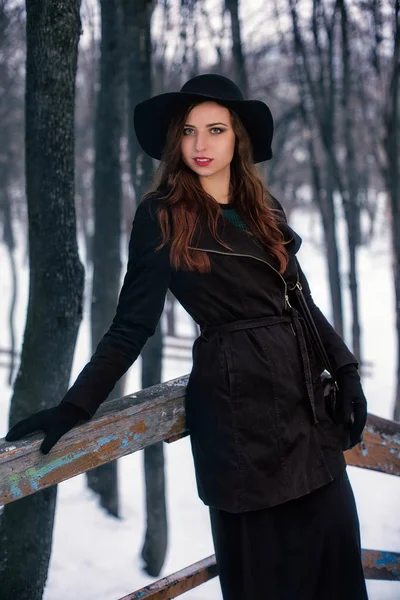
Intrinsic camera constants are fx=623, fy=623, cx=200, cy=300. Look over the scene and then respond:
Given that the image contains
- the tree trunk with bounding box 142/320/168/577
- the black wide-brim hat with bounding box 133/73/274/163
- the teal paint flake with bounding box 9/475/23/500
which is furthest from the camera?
the tree trunk with bounding box 142/320/168/577

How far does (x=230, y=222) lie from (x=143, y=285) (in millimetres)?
435

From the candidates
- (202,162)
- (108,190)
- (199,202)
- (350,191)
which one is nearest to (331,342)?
(199,202)

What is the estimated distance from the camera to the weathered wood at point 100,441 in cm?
168

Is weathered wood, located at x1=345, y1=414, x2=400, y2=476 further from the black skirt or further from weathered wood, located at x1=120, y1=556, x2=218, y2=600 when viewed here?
weathered wood, located at x1=120, y1=556, x2=218, y2=600

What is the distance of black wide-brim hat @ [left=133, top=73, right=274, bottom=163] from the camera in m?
2.20

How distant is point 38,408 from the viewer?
9.55 feet

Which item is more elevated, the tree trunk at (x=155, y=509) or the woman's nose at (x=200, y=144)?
the woman's nose at (x=200, y=144)

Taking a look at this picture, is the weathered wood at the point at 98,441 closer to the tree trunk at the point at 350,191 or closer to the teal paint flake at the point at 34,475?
the teal paint flake at the point at 34,475

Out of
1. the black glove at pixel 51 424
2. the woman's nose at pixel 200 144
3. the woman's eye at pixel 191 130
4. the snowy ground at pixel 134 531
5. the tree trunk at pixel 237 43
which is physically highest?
the tree trunk at pixel 237 43

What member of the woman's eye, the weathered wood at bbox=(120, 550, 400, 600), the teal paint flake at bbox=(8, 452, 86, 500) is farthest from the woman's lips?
the weathered wood at bbox=(120, 550, 400, 600)

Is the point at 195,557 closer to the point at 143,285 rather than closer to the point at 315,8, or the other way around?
the point at 143,285

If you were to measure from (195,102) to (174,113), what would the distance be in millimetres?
92

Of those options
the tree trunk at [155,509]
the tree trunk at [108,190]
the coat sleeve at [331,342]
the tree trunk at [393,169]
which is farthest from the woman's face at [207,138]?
the tree trunk at [393,169]

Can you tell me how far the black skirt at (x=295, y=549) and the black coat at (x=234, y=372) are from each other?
102 mm
